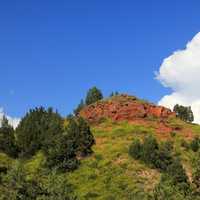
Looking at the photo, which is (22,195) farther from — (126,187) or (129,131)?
(129,131)

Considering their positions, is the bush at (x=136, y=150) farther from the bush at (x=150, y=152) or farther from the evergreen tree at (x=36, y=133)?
the evergreen tree at (x=36, y=133)

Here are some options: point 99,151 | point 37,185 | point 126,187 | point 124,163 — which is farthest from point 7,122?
point 37,185

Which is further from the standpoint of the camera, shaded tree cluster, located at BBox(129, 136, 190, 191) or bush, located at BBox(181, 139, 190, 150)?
bush, located at BBox(181, 139, 190, 150)

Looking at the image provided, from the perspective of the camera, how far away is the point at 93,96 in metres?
147

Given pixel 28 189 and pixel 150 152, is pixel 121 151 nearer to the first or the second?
pixel 150 152

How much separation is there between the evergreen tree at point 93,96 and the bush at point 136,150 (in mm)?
50176

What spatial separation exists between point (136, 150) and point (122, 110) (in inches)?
1080

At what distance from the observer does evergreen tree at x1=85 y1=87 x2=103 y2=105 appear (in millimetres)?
146500

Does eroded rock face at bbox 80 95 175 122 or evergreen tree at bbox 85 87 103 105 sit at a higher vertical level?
evergreen tree at bbox 85 87 103 105

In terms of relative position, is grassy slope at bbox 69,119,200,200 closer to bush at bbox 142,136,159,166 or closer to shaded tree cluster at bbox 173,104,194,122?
bush at bbox 142,136,159,166

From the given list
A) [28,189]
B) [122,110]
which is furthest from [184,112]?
[28,189]

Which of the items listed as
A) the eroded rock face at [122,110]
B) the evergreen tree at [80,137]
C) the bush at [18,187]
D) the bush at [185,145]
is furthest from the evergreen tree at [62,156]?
the eroded rock face at [122,110]

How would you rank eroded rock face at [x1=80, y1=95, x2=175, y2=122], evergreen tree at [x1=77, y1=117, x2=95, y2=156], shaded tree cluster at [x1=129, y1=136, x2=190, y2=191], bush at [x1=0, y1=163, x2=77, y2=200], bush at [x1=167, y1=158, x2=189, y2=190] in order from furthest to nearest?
eroded rock face at [x1=80, y1=95, x2=175, y2=122], evergreen tree at [x1=77, y1=117, x2=95, y2=156], shaded tree cluster at [x1=129, y1=136, x2=190, y2=191], bush at [x1=167, y1=158, x2=189, y2=190], bush at [x1=0, y1=163, x2=77, y2=200]

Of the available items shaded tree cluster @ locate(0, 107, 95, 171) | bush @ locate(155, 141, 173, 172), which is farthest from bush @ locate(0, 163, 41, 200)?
bush @ locate(155, 141, 173, 172)
